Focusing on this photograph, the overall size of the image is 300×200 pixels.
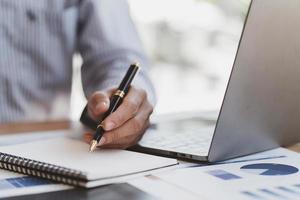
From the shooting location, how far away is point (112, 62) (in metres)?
1.14

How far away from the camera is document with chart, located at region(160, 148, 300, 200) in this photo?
21.4 inches

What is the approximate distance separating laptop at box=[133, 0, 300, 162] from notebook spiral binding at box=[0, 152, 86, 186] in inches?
6.5

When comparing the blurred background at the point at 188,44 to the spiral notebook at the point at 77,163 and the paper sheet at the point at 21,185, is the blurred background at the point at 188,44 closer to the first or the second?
the spiral notebook at the point at 77,163

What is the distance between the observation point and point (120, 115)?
71 centimetres

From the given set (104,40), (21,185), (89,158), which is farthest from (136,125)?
(104,40)

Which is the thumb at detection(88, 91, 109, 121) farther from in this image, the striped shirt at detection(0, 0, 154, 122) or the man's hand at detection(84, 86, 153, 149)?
the striped shirt at detection(0, 0, 154, 122)

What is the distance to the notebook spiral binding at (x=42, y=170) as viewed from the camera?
555 millimetres

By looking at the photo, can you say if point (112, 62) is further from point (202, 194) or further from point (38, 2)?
point (202, 194)

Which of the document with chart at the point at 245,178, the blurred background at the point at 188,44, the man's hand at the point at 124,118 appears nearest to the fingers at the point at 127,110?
the man's hand at the point at 124,118

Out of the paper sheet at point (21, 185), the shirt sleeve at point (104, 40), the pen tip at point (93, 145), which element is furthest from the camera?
the shirt sleeve at point (104, 40)

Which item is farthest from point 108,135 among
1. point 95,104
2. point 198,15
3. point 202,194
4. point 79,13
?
point 198,15

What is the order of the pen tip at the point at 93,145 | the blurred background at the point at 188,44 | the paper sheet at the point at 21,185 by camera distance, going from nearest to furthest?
the paper sheet at the point at 21,185
the pen tip at the point at 93,145
the blurred background at the point at 188,44

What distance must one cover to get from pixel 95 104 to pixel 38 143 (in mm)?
102

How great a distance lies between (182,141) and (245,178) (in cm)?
17
